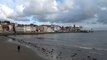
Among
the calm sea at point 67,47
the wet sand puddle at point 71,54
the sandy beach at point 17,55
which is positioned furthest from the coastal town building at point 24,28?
the sandy beach at point 17,55

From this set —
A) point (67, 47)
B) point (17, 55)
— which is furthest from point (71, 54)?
point (67, 47)

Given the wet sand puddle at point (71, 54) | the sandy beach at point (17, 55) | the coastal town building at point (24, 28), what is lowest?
the wet sand puddle at point (71, 54)

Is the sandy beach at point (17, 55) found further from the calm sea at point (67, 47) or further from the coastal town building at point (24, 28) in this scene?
the coastal town building at point (24, 28)

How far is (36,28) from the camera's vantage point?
6540 inches

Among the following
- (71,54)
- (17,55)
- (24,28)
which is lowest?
(71,54)

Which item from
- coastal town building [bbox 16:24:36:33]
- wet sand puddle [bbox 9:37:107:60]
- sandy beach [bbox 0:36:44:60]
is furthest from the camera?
coastal town building [bbox 16:24:36:33]

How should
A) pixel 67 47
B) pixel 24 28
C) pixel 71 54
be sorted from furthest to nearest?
pixel 24 28, pixel 67 47, pixel 71 54

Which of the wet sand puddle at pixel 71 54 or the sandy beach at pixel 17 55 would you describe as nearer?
the sandy beach at pixel 17 55

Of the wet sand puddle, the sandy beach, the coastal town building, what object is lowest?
the wet sand puddle

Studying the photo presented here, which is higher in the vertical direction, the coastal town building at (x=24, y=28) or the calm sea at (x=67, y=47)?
the coastal town building at (x=24, y=28)

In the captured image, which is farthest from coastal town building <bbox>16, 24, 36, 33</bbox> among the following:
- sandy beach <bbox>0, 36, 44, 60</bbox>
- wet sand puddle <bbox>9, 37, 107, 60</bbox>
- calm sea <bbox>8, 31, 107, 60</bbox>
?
sandy beach <bbox>0, 36, 44, 60</bbox>

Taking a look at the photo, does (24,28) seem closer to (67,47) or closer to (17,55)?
(67,47)

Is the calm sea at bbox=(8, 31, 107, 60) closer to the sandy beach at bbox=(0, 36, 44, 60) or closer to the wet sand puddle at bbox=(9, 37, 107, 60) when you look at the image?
the wet sand puddle at bbox=(9, 37, 107, 60)

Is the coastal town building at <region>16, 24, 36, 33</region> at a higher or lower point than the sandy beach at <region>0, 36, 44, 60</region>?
higher
